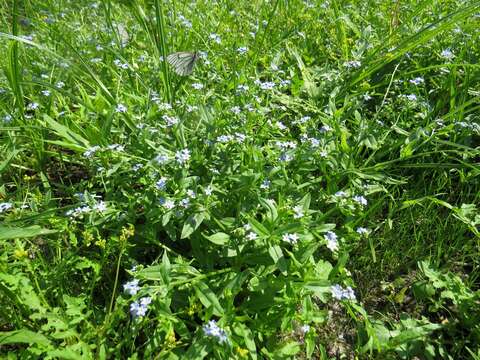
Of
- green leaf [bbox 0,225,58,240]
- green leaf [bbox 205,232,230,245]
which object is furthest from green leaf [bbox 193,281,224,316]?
green leaf [bbox 0,225,58,240]

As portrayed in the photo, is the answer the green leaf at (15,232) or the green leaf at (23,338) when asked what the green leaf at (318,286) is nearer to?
the green leaf at (23,338)

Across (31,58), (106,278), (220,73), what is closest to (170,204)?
(106,278)

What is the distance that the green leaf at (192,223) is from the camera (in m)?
2.19

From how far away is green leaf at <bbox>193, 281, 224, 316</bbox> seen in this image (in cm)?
198

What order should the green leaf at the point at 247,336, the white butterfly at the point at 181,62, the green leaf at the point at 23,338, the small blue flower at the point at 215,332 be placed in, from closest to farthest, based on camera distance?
the green leaf at the point at 23,338 → the small blue flower at the point at 215,332 → the green leaf at the point at 247,336 → the white butterfly at the point at 181,62

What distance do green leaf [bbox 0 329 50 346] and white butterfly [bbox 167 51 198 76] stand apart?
6.42ft

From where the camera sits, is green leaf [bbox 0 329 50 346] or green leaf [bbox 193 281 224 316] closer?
green leaf [bbox 0 329 50 346]

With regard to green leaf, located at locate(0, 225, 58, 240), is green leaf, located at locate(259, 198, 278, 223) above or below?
below

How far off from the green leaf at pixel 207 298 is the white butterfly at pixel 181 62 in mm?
1636

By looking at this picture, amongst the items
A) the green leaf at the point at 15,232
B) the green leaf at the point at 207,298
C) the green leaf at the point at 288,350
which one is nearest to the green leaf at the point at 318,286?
the green leaf at the point at 288,350

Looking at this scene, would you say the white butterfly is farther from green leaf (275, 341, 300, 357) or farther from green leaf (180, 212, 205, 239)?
green leaf (275, 341, 300, 357)

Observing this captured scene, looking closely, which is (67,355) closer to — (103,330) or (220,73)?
(103,330)

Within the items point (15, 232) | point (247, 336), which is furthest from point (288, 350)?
point (15, 232)

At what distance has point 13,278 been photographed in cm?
189
